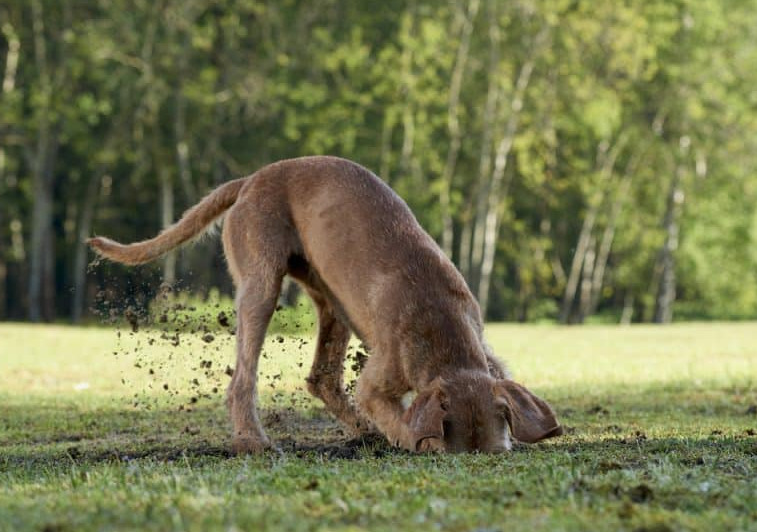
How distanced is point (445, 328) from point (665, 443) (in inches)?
68.4

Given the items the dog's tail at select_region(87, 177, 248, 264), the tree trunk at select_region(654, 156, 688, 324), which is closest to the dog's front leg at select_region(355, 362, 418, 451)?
the dog's tail at select_region(87, 177, 248, 264)

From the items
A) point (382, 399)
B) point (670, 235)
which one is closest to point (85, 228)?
point (670, 235)

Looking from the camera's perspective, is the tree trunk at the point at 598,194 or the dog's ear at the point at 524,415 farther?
the tree trunk at the point at 598,194

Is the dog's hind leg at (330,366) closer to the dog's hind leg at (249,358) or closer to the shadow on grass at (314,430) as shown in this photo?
the shadow on grass at (314,430)

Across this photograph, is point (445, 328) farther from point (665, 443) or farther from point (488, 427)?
point (665, 443)

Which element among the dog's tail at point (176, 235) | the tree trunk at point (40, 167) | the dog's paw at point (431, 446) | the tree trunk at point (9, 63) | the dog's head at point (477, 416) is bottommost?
the dog's paw at point (431, 446)

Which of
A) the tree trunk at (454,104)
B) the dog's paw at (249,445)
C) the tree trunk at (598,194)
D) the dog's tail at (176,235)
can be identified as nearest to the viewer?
the dog's paw at (249,445)

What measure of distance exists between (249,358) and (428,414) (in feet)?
6.74

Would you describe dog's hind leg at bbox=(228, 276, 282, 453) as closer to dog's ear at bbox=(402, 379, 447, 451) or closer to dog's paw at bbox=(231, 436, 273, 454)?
dog's paw at bbox=(231, 436, 273, 454)

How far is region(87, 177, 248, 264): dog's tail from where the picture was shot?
918 cm

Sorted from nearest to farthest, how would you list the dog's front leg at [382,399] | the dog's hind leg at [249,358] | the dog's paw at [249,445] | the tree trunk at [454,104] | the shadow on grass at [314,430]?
the dog's front leg at [382,399] → the shadow on grass at [314,430] → the dog's paw at [249,445] → the dog's hind leg at [249,358] → the tree trunk at [454,104]

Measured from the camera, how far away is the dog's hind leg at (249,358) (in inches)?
314

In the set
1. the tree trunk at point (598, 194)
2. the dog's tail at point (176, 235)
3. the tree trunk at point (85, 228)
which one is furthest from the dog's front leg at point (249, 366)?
the tree trunk at point (598, 194)

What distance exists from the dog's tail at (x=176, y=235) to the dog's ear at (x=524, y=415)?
3.22 m
